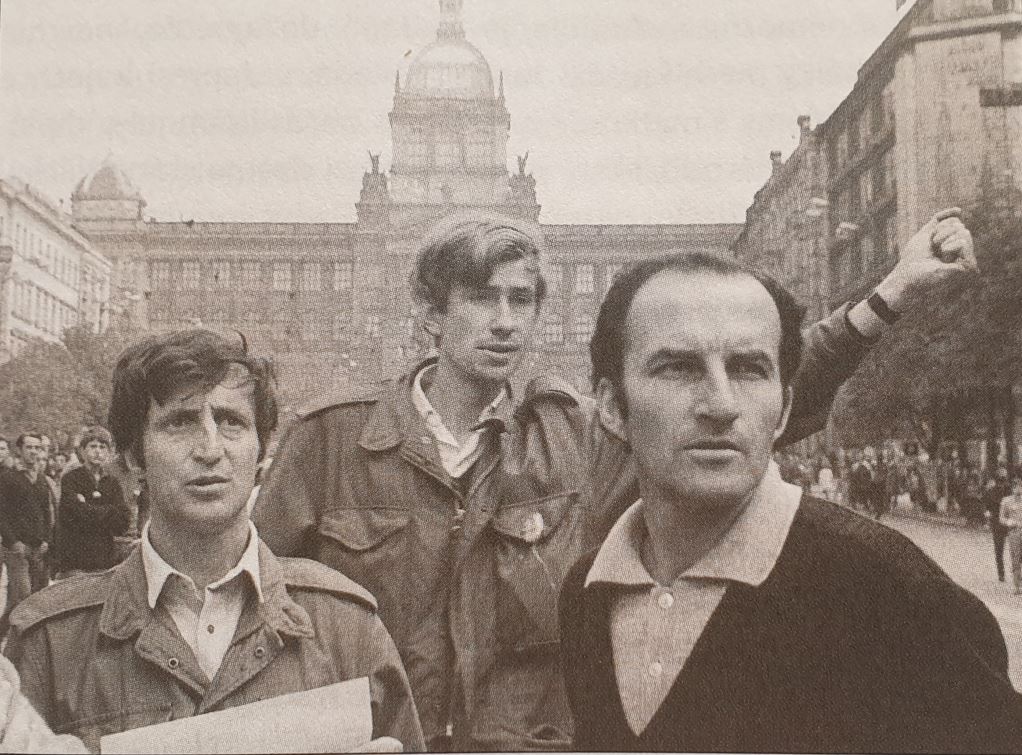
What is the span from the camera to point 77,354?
3309 millimetres

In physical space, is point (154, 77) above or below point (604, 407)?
above

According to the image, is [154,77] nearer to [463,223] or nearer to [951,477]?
[463,223]

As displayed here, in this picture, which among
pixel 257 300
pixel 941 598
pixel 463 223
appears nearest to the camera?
pixel 941 598

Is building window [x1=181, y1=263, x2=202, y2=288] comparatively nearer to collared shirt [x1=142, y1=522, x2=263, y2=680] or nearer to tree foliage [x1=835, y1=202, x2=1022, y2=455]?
collared shirt [x1=142, y1=522, x2=263, y2=680]

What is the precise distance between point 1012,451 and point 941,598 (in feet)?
2.16

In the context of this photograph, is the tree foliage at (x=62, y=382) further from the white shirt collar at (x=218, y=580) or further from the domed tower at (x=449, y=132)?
the domed tower at (x=449, y=132)

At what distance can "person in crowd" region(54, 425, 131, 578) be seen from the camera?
310cm

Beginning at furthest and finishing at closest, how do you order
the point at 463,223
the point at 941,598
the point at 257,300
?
the point at 257,300, the point at 463,223, the point at 941,598

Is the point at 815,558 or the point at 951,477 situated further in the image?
the point at 951,477

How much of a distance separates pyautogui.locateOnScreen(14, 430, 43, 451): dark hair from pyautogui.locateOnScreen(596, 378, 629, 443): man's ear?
1650 millimetres

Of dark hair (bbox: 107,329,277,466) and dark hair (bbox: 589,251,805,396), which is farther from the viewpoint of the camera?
dark hair (bbox: 107,329,277,466)

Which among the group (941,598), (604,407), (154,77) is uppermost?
(154,77)

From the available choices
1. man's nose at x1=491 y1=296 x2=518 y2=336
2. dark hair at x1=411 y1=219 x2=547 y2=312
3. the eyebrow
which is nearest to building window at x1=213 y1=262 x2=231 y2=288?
dark hair at x1=411 y1=219 x2=547 y2=312

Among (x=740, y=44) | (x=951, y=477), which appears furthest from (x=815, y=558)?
(x=740, y=44)
